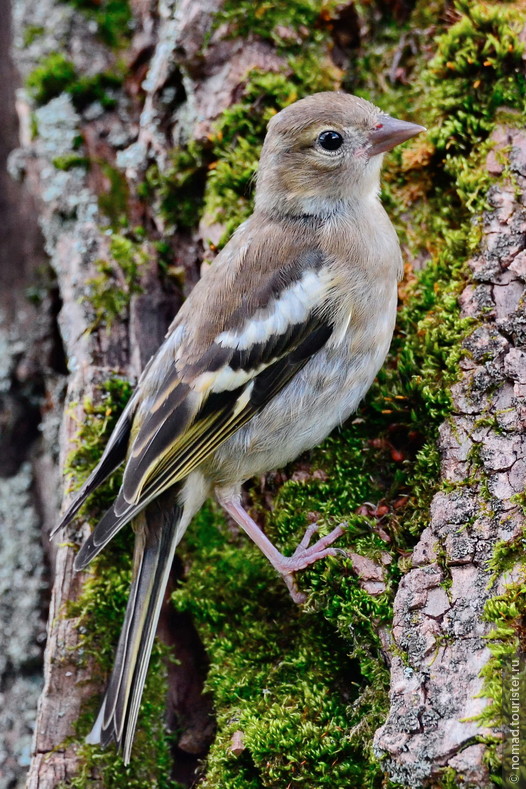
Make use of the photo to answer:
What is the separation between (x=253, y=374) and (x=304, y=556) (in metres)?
0.89

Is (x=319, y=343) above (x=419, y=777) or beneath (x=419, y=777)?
above

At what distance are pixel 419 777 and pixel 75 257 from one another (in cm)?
330

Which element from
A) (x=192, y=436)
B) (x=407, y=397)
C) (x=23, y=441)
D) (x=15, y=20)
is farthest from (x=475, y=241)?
(x=15, y=20)

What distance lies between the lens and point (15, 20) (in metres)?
5.45

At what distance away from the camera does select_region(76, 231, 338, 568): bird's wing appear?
3.64 meters

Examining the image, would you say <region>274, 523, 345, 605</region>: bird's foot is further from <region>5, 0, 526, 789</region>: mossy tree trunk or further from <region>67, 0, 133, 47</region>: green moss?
<region>67, 0, 133, 47</region>: green moss

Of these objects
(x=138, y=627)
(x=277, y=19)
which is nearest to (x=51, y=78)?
(x=277, y=19)

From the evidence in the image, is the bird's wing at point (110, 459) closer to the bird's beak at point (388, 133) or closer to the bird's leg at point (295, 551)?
the bird's leg at point (295, 551)

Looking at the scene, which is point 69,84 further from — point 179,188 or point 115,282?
point 115,282

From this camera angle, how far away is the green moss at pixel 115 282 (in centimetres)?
439

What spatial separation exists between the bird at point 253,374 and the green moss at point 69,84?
188 centimetres

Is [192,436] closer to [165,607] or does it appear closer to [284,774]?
[165,607]

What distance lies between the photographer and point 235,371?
12.0 feet

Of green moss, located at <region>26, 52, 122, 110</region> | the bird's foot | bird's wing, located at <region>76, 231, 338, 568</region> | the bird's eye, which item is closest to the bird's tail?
bird's wing, located at <region>76, 231, 338, 568</region>
